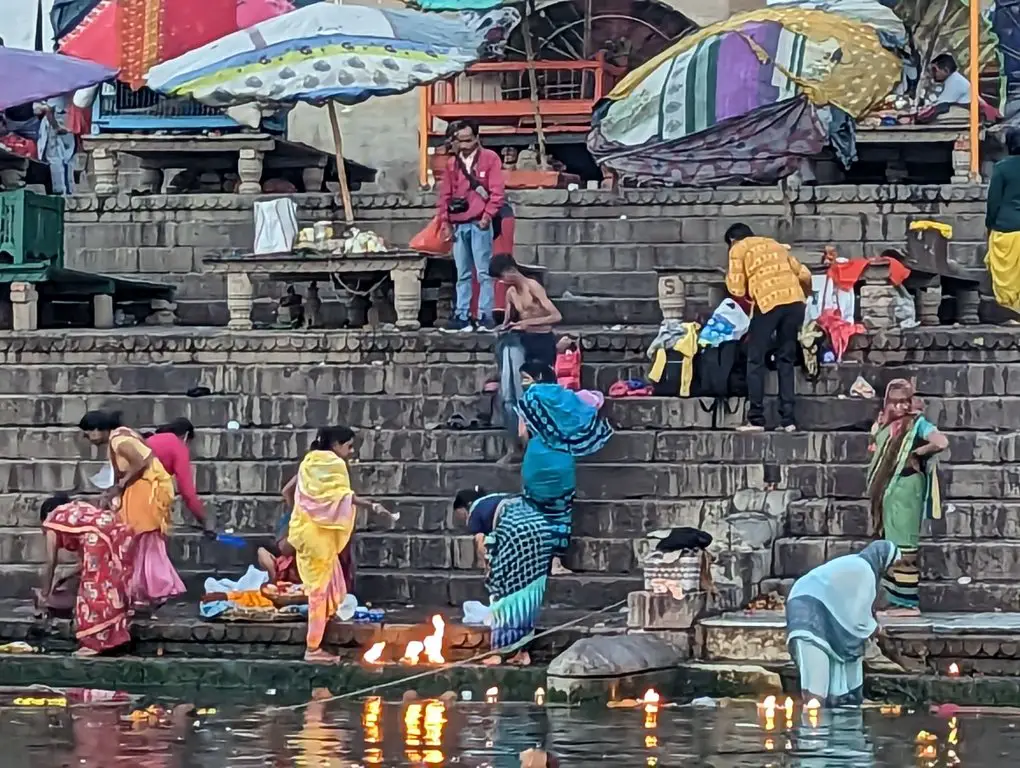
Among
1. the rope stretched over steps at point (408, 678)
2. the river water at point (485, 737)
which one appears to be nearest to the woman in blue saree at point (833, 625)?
the river water at point (485, 737)

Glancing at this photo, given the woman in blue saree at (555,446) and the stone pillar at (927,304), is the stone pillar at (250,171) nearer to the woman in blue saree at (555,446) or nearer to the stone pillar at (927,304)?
the stone pillar at (927,304)

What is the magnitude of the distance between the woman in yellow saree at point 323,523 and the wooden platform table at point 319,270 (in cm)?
356

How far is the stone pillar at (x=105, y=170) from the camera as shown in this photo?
1955 cm

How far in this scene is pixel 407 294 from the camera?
1595 cm

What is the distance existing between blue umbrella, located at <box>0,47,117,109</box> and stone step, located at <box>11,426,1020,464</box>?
2740 mm

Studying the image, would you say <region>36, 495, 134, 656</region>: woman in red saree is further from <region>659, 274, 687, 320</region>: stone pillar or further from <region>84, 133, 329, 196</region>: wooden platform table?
<region>84, 133, 329, 196</region>: wooden platform table

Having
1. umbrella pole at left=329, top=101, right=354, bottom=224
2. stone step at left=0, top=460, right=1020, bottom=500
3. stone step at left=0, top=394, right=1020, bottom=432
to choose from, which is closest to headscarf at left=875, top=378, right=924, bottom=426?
stone step at left=0, top=460, right=1020, bottom=500

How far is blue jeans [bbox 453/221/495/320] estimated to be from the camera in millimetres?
15945

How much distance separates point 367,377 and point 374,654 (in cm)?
342

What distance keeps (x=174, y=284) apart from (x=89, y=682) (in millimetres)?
6805

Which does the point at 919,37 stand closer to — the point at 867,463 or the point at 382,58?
the point at 382,58

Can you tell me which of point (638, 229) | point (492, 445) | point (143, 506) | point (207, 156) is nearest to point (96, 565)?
point (143, 506)

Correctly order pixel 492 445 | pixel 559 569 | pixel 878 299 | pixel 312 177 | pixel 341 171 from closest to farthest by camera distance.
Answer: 1. pixel 559 569
2. pixel 492 445
3. pixel 878 299
4. pixel 341 171
5. pixel 312 177

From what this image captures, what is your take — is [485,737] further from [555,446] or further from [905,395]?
[905,395]
